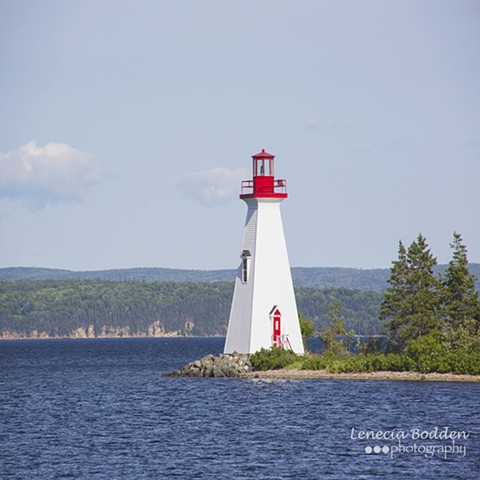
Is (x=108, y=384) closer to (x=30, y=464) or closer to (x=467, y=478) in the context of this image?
(x=30, y=464)

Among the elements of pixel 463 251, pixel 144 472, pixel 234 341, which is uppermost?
pixel 463 251

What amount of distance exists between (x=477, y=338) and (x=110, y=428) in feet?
77.1

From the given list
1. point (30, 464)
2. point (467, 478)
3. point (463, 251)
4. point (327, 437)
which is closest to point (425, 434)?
point (327, 437)

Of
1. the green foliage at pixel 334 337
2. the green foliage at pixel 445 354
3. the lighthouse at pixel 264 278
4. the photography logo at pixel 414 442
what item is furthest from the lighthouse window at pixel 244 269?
the photography logo at pixel 414 442

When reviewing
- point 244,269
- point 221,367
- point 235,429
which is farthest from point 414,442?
point 221,367

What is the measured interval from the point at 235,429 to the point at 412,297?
74.0ft

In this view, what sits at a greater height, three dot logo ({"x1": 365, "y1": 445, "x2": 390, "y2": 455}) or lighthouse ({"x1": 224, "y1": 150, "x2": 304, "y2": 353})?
lighthouse ({"x1": 224, "y1": 150, "x2": 304, "y2": 353})

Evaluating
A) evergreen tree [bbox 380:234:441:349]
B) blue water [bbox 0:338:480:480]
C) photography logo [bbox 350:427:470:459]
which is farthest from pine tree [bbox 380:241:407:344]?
photography logo [bbox 350:427:470:459]

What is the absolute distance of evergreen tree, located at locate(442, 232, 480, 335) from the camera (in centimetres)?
6378

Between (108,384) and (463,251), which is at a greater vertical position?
(463,251)

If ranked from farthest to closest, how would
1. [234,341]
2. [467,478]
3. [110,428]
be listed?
[234,341] → [110,428] → [467,478]

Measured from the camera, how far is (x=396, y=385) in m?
58.4

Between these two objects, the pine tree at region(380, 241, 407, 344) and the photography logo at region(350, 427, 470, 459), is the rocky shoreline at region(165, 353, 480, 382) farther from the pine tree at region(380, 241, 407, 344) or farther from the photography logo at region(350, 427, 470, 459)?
the photography logo at region(350, 427, 470, 459)

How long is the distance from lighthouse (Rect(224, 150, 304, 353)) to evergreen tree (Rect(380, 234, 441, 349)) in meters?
6.54
